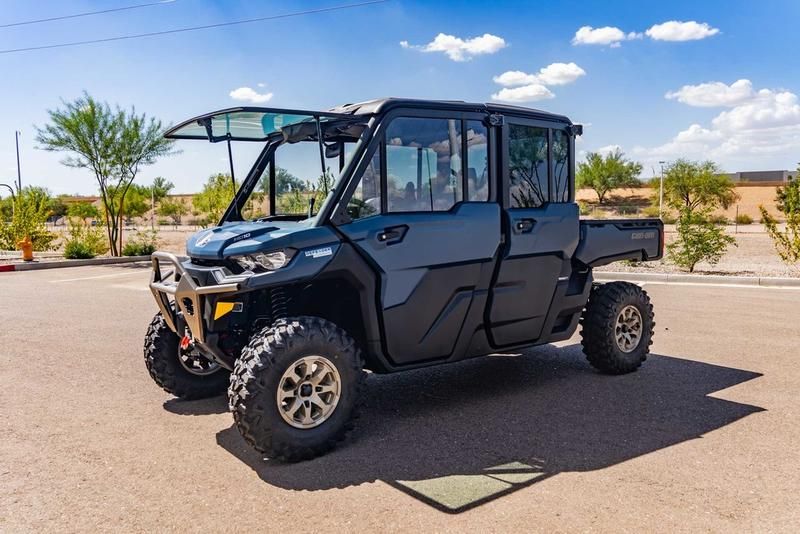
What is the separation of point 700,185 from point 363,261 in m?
71.7

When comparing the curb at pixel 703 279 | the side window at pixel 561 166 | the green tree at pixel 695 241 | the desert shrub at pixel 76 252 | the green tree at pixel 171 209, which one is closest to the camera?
the side window at pixel 561 166

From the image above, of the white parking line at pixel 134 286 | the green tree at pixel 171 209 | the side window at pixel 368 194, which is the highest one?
the green tree at pixel 171 209

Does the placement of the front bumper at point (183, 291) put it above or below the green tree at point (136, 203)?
below

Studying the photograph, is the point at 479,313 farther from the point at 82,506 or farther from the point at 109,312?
the point at 109,312

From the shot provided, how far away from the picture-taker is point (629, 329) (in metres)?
6.68

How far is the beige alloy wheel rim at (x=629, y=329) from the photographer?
259 inches

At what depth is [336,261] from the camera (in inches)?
181

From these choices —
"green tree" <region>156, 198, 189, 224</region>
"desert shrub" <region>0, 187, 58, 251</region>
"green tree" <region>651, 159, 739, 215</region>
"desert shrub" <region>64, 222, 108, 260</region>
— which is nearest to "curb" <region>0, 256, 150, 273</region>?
"desert shrub" <region>64, 222, 108, 260</region>

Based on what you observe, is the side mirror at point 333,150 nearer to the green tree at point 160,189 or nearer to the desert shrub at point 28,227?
the desert shrub at point 28,227

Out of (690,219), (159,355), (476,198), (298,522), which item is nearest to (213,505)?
(298,522)

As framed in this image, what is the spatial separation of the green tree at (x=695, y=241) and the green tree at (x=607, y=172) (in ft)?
232

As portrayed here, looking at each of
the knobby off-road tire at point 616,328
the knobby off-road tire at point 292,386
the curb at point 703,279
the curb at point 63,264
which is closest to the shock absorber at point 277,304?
Answer: the knobby off-road tire at point 292,386

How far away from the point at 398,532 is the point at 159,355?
3.18m

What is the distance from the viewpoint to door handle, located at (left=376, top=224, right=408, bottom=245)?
15.7ft
